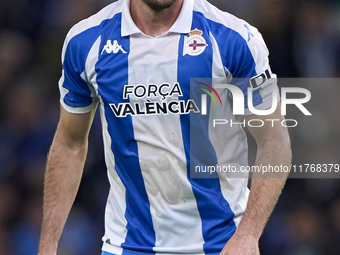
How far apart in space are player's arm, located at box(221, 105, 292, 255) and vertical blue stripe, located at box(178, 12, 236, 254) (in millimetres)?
213

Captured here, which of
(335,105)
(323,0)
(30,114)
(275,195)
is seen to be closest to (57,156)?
(275,195)

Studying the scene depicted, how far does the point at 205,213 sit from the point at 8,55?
11.2 ft

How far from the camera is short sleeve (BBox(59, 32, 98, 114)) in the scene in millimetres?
2682

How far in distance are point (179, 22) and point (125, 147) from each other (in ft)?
1.95

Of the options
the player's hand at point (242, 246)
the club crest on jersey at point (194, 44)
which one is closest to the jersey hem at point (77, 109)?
the club crest on jersey at point (194, 44)

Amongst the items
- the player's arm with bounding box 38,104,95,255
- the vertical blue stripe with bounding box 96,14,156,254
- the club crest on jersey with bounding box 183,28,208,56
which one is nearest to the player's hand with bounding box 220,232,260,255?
the vertical blue stripe with bounding box 96,14,156,254

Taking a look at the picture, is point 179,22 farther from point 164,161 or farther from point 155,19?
point 164,161

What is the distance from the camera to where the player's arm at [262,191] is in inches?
93.2

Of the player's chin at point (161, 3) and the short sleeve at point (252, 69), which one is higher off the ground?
the player's chin at point (161, 3)

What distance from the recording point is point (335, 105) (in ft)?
16.3

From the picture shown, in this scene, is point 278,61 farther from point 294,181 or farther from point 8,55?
point 8,55

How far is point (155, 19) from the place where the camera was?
8.70ft

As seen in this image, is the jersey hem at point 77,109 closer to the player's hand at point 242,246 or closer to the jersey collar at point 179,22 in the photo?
the jersey collar at point 179,22

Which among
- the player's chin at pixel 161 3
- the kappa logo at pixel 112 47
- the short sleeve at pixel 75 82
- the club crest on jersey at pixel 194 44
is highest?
the player's chin at pixel 161 3
